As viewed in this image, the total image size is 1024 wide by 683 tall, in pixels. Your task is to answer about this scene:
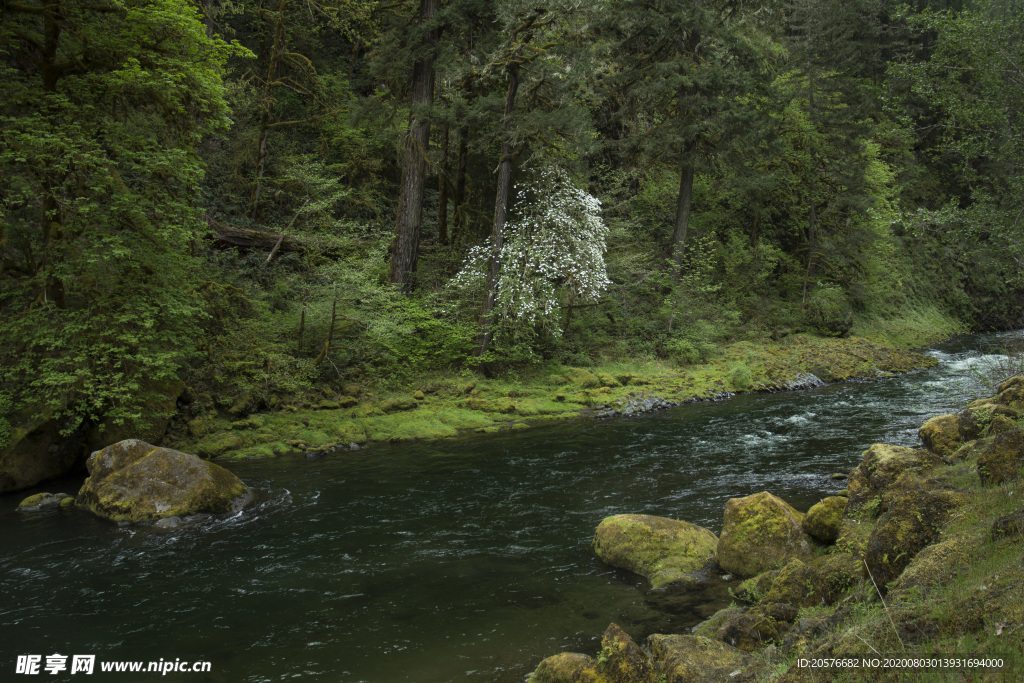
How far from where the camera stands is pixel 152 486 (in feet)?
28.5

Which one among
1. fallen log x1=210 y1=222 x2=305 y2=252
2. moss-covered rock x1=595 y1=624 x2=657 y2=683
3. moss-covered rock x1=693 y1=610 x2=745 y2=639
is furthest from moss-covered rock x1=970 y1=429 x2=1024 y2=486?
fallen log x1=210 y1=222 x2=305 y2=252

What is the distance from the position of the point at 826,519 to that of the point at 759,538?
0.77 meters

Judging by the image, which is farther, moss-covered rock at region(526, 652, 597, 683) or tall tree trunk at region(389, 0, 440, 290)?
tall tree trunk at region(389, 0, 440, 290)

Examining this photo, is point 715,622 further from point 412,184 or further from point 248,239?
point 248,239

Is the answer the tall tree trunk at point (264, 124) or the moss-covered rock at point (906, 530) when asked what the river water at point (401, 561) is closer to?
the moss-covered rock at point (906, 530)

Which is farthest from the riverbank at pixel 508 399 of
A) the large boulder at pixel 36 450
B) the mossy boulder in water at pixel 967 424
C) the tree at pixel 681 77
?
the mossy boulder in water at pixel 967 424

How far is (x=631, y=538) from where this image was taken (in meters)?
6.75

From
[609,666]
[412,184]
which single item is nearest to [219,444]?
[412,184]

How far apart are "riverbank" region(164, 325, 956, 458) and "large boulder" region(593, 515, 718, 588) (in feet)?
23.2

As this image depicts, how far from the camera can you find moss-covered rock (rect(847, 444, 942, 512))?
602 cm

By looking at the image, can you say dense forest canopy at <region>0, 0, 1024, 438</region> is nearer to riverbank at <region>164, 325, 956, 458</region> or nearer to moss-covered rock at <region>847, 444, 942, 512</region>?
riverbank at <region>164, 325, 956, 458</region>

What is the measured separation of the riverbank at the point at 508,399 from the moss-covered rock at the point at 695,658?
9256 mm

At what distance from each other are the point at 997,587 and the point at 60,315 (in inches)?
505

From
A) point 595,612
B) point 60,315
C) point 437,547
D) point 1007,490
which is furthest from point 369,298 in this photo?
point 1007,490
